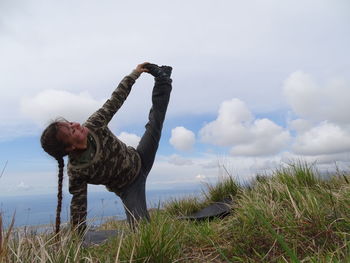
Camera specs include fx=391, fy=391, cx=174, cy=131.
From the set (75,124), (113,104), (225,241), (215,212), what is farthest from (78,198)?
(215,212)

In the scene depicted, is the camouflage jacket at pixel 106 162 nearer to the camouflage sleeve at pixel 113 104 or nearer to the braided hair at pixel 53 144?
the camouflage sleeve at pixel 113 104

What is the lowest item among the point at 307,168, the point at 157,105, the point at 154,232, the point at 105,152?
the point at 154,232

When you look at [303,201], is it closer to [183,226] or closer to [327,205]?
[327,205]

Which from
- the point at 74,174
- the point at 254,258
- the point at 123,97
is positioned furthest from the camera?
the point at 123,97

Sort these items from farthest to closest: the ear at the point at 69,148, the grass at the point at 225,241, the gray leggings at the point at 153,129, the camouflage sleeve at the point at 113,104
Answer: the gray leggings at the point at 153,129 → the camouflage sleeve at the point at 113,104 → the ear at the point at 69,148 → the grass at the point at 225,241

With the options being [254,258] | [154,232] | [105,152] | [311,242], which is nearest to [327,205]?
[311,242]

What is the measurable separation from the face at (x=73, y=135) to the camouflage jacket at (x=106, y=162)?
224mm

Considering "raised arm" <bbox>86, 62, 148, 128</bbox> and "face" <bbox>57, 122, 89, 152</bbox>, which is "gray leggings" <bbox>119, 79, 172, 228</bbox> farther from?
"face" <bbox>57, 122, 89, 152</bbox>

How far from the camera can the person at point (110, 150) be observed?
14.9ft

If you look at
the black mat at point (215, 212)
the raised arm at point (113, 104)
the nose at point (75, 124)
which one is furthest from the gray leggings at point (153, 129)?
the nose at point (75, 124)

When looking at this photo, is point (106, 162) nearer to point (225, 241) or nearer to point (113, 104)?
point (113, 104)

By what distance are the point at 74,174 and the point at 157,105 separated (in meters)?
1.75

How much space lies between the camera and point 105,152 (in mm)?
5086

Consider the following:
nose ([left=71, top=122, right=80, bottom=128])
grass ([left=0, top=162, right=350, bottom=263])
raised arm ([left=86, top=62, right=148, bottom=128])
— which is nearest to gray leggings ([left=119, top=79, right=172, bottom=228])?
raised arm ([left=86, top=62, right=148, bottom=128])
